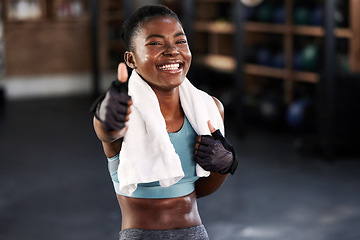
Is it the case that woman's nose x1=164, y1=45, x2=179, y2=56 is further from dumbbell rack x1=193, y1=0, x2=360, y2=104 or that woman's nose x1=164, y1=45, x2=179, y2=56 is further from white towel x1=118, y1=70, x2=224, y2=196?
dumbbell rack x1=193, y1=0, x2=360, y2=104

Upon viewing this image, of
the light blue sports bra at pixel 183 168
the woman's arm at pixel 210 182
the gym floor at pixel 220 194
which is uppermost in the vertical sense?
the light blue sports bra at pixel 183 168

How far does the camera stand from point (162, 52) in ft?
5.53

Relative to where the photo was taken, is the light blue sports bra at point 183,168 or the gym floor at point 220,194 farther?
the gym floor at point 220,194

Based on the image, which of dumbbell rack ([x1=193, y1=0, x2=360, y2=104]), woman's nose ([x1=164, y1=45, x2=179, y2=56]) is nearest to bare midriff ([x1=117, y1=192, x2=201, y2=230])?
woman's nose ([x1=164, y1=45, x2=179, y2=56])

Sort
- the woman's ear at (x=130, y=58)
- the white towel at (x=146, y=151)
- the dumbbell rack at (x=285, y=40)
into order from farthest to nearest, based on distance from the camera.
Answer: the dumbbell rack at (x=285, y=40)
the woman's ear at (x=130, y=58)
the white towel at (x=146, y=151)

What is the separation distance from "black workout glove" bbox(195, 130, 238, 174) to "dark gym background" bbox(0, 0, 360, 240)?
2.21 m

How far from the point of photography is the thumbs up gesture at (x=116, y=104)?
4.83 feet

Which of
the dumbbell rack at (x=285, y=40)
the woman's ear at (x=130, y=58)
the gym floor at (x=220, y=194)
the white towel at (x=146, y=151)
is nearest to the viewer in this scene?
the white towel at (x=146, y=151)

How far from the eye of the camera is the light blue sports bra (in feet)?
5.62

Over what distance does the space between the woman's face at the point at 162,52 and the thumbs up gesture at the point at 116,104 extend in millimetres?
216

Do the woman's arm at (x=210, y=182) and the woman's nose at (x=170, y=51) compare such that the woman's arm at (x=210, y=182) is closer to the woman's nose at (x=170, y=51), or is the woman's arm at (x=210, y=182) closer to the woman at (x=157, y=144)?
the woman at (x=157, y=144)

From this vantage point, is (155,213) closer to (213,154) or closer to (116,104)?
(213,154)

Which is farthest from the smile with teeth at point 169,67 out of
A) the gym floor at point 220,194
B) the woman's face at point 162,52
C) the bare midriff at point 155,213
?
the gym floor at point 220,194

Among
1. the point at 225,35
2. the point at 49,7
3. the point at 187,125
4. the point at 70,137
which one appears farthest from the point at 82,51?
the point at 187,125
